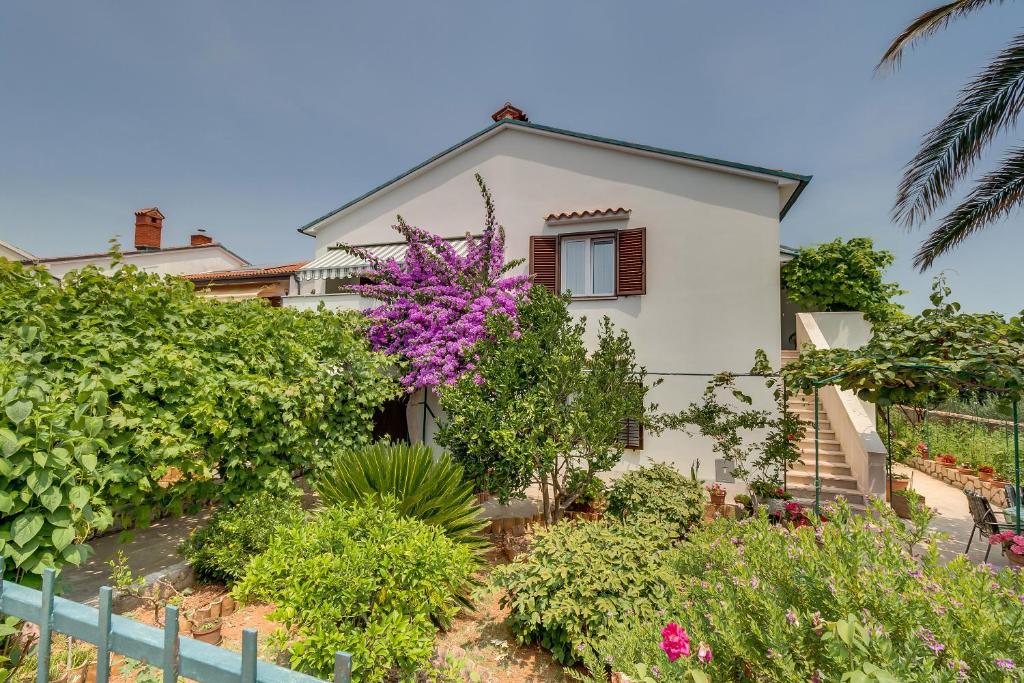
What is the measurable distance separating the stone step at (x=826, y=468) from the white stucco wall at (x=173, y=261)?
118ft

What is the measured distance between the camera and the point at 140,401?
6797 mm

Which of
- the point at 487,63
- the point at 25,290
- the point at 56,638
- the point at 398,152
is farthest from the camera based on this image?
the point at 398,152

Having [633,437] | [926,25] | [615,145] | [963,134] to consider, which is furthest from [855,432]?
[615,145]

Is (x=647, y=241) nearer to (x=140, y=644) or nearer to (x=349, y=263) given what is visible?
(x=349, y=263)

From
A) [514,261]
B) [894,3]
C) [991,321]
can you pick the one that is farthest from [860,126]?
[514,261]

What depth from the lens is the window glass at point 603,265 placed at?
15125 millimetres

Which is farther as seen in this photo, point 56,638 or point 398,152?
point 398,152

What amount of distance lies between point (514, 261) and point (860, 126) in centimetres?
1257

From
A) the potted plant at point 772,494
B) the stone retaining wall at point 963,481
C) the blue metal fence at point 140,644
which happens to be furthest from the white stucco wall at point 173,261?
the stone retaining wall at point 963,481

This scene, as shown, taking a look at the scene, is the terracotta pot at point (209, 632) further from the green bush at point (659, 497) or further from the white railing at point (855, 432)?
the white railing at point (855, 432)

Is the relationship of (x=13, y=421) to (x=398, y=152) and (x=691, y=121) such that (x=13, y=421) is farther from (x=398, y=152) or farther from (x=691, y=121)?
(x=691, y=121)

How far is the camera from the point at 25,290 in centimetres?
682

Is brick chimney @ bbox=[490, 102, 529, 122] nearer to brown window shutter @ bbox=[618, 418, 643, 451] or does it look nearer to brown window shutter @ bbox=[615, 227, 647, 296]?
brown window shutter @ bbox=[615, 227, 647, 296]

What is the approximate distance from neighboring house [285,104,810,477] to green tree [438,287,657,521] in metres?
4.34
